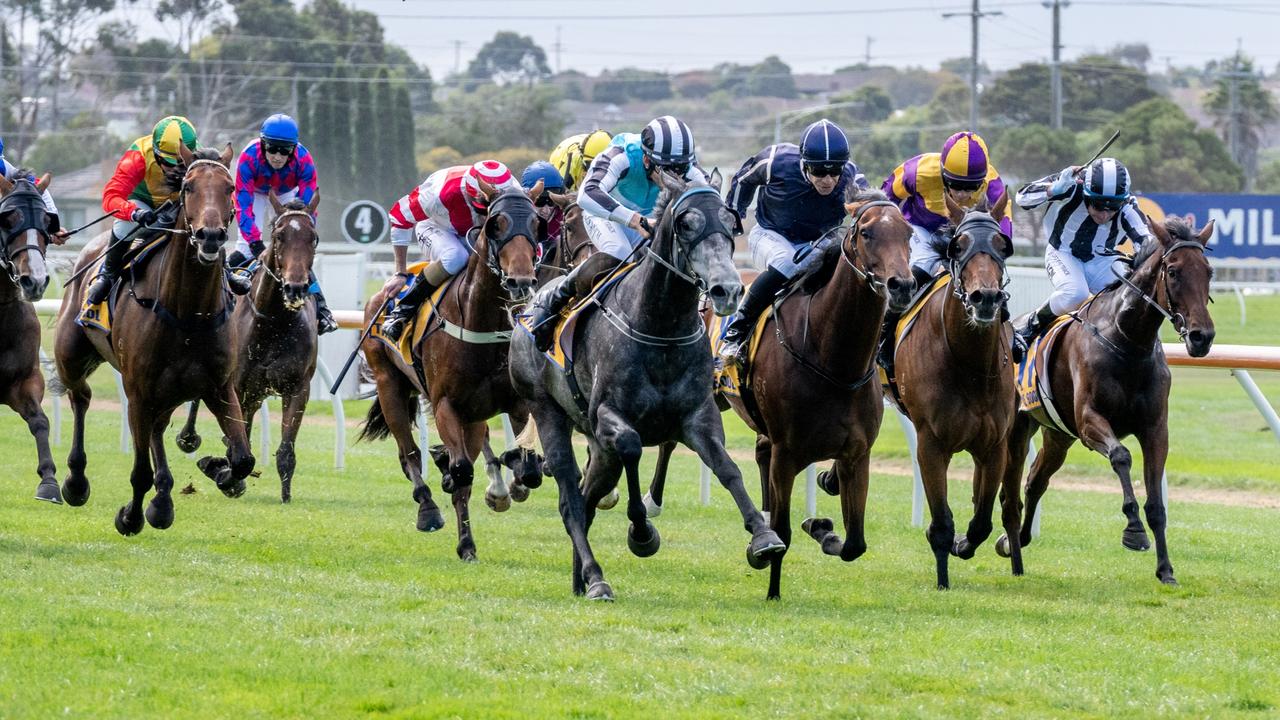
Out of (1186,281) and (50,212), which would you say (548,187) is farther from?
(1186,281)

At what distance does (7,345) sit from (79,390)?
6.21ft

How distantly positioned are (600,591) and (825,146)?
7.82 ft

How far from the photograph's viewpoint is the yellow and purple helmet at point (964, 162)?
916cm

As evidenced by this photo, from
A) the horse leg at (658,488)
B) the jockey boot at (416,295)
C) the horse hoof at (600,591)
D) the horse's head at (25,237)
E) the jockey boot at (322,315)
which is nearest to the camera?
the horse hoof at (600,591)

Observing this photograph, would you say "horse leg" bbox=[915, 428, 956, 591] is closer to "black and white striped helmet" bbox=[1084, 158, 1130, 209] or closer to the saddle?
the saddle

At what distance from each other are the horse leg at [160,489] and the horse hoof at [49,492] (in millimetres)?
575

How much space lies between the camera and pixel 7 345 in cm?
954

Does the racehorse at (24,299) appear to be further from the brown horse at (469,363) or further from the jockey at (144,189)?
the brown horse at (469,363)

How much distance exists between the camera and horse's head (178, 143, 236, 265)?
27.5 feet

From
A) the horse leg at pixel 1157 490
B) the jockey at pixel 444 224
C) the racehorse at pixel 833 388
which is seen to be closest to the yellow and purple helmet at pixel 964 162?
the racehorse at pixel 833 388

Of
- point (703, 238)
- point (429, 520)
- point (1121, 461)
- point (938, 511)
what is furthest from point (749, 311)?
point (429, 520)

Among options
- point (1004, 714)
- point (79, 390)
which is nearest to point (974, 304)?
point (1004, 714)

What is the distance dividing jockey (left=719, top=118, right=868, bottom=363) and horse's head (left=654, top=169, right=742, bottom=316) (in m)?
1.18

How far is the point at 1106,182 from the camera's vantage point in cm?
948
